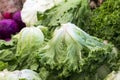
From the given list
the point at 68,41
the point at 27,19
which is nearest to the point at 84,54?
the point at 68,41

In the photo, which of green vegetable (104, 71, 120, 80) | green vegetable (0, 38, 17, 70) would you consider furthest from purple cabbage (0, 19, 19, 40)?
green vegetable (104, 71, 120, 80)

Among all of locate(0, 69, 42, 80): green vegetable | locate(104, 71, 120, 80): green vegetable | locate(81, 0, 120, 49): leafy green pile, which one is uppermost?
locate(81, 0, 120, 49): leafy green pile

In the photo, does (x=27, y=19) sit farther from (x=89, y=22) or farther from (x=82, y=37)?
(x=82, y=37)

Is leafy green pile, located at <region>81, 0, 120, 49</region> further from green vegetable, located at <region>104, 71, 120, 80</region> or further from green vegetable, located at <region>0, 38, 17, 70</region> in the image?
green vegetable, located at <region>0, 38, 17, 70</region>

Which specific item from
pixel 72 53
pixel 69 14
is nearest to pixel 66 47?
pixel 72 53

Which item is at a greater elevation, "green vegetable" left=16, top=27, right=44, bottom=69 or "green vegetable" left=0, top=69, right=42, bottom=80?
"green vegetable" left=16, top=27, right=44, bottom=69

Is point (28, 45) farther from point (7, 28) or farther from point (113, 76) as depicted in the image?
point (7, 28)

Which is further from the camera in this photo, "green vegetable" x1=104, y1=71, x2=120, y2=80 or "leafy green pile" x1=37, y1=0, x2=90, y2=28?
"leafy green pile" x1=37, y1=0, x2=90, y2=28
